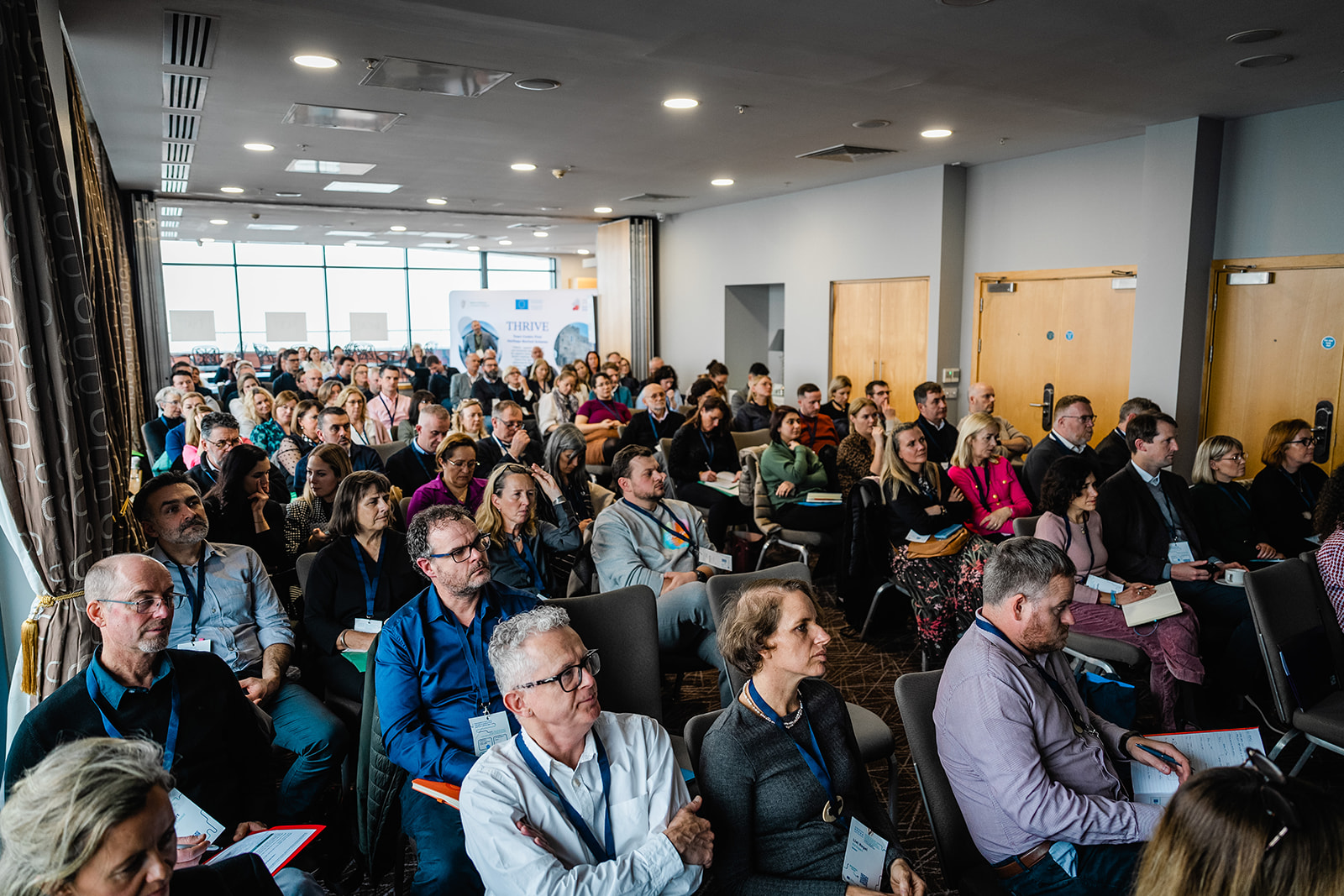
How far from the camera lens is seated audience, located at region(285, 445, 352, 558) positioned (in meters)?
4.29

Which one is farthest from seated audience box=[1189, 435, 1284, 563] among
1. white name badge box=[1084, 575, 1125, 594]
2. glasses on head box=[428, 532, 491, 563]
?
Answer: glasses on head box=[428, 532, 491, 563]

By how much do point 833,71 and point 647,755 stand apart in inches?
172

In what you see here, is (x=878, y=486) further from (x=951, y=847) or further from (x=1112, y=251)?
(x=1112, y=251)

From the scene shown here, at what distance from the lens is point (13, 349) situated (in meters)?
2.59

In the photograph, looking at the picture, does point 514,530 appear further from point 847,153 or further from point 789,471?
point 847,153

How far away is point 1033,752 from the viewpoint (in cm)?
206

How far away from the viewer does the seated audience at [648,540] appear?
3.86m

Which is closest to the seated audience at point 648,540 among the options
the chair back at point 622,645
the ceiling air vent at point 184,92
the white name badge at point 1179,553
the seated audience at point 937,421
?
the chair back at point 622,645

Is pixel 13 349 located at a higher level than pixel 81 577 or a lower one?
higher

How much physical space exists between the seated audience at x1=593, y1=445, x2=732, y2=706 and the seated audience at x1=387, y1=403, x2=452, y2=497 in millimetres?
1668

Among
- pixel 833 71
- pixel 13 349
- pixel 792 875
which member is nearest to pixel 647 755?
pixel 792 875

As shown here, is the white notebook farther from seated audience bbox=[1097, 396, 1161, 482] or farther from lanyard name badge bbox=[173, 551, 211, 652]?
lanyard name badge bbox=[173, 551, 211, 652]

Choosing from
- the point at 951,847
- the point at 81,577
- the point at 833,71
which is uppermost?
the point at 833,71

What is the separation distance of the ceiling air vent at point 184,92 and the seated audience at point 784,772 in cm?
518
